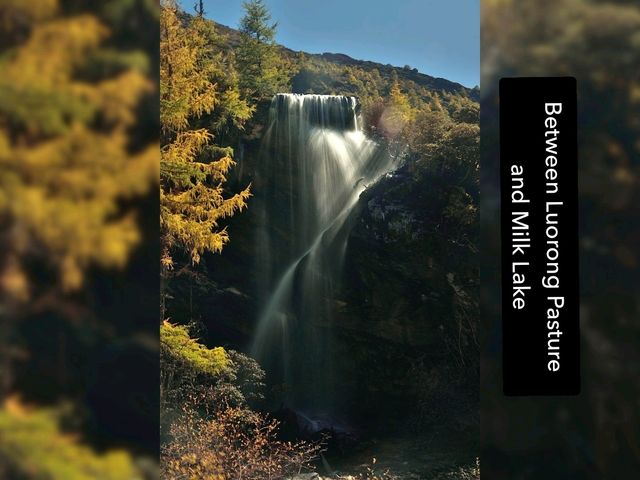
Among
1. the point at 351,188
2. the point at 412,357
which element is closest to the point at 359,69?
the point at 351,188

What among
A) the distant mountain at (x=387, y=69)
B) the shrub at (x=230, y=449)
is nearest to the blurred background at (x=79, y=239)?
the shrub at (x=230, y=449)

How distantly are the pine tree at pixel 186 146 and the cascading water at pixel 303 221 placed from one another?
83cm

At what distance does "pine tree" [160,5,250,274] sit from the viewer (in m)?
5.75

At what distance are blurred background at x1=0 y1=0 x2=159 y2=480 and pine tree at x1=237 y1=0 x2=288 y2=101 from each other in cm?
440

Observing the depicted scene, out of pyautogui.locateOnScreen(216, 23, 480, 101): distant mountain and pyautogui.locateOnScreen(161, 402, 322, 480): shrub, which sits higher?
pyautogui.locateOnScreen(216, 23, 480, 101): distant mountain

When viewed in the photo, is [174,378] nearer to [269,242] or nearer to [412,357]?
[269,242]

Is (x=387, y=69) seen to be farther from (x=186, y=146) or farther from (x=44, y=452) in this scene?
(x=44, y=452)

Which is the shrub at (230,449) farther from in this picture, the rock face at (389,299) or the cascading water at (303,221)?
the rock face at (389,299)

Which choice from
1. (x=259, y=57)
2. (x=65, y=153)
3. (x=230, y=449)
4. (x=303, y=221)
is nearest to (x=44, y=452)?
(x=65, y=153)

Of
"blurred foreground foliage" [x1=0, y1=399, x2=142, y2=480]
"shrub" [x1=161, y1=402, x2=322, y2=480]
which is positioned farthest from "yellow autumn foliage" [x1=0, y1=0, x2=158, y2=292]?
"shrub" [x1=161, y1=402, x2=322, y2=480]

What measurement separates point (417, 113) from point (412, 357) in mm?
3481

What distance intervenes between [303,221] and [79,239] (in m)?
5.08

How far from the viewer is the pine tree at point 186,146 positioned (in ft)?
18.9

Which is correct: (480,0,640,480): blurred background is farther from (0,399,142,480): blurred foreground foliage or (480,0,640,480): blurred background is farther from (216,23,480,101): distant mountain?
(216,23,480,101): distant mountain
